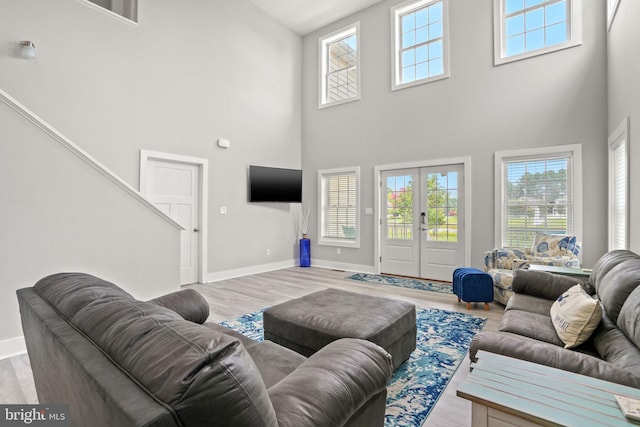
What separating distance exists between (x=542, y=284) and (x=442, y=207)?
287 cm

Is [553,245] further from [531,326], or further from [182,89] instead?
[182,89]

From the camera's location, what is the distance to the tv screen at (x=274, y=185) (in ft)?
20.1

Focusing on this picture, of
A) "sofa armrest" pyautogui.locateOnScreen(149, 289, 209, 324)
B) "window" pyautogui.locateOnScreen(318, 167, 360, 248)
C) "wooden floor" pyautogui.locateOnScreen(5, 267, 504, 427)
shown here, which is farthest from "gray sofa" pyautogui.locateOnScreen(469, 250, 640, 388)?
"window" pyautogui.locateOnScreen(318, 167, 360, 248)

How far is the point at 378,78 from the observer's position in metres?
6.15

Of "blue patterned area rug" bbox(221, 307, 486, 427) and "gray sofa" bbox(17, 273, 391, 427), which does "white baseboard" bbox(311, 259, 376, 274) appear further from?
"gray sofa" bbox(17, 273, 391, 427)

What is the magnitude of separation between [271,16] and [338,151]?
3192 millimetres

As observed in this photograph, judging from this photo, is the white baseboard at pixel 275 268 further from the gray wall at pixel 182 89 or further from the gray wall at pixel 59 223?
the gray wall at pixel 59 223

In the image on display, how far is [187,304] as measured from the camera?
2.01 meters

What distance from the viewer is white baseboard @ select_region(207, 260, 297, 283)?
17.9 ft

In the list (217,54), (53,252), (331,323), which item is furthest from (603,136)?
(53,252)

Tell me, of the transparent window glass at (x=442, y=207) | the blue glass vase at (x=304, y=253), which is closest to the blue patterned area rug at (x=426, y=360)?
the transparent window glass at (x=442, y=207)

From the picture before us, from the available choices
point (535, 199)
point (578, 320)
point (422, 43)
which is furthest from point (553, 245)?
point (422, 43)

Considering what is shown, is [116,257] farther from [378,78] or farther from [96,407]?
[378,78]

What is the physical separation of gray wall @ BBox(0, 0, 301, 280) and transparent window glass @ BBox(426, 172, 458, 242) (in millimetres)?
3021
